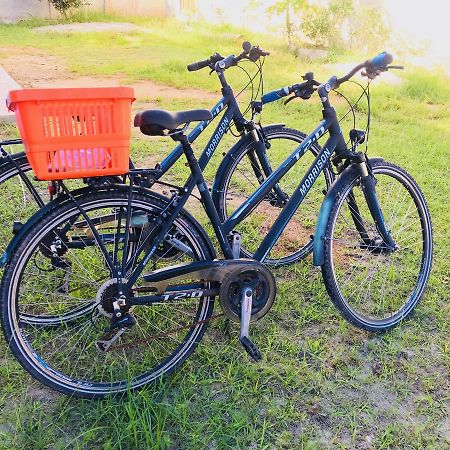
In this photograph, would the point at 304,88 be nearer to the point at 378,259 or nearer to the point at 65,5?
the point at 378,259

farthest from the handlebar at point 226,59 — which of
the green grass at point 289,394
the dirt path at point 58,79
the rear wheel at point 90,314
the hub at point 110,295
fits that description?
the dirt path at point 58,79

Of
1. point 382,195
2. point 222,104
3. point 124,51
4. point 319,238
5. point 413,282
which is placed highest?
point 222,104

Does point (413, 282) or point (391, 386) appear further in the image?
point (413, 282)

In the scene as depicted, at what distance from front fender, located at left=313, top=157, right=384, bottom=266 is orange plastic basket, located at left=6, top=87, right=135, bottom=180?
1.06 metres

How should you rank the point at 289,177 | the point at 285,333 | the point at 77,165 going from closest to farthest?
the point at 77,165 → the point at 285,333 → the point at 289,177

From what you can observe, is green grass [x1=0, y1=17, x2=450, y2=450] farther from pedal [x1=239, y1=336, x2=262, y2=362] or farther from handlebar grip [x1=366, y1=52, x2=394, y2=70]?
handlebar grip [x1=366, y1=52, x2=394, y2=70]

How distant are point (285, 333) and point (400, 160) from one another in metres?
3.12

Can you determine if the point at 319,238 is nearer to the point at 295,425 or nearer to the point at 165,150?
the point at 295,425

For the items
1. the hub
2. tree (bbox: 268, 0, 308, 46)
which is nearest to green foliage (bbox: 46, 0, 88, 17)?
tree (bbox: 268, 0, 308, 46)

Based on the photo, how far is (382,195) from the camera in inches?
138

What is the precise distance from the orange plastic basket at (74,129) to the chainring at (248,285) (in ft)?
2.44

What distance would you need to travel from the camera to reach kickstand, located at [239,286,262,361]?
7.84 ft

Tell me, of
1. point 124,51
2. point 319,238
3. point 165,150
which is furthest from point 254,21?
point 319,238

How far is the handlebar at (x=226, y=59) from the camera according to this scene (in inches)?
120
